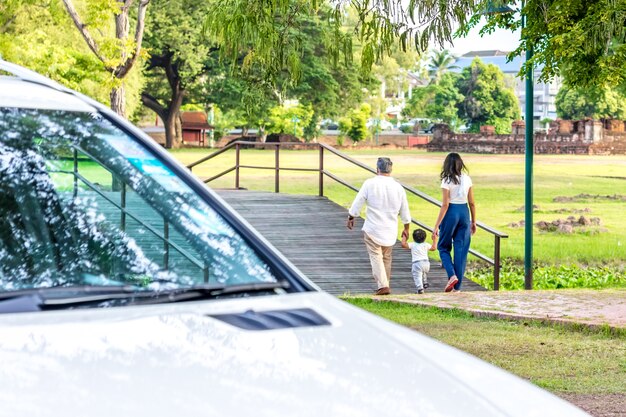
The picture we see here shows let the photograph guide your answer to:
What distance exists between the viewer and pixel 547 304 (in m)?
10.6

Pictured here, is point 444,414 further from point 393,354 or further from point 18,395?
point 18,395

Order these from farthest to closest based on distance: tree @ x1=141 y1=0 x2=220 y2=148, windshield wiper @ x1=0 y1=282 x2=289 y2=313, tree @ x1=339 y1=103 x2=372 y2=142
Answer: tree @ x1=339 y1=103 x2=372 y2=142
tree @ x1=141 y1=0 x2=220 y2=148
windshield wiper @ x1=0 y1=282 x2=289 y2=313

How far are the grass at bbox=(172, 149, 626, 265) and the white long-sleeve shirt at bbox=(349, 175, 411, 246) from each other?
786 inches

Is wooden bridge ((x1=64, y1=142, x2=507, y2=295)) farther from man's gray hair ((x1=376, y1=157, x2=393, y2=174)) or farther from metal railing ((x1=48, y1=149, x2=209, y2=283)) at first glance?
metal railing ((x1=48, y1=149, x2=209, y2=283))

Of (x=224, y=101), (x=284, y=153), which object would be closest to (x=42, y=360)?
(x=224, y=101)

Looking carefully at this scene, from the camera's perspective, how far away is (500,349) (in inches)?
322

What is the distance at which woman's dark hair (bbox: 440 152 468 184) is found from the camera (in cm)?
1254

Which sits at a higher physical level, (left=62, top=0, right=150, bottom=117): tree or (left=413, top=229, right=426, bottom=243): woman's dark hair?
(left=62, top=0, right=150, bottom=117): tree

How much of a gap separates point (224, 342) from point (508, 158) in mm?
91655

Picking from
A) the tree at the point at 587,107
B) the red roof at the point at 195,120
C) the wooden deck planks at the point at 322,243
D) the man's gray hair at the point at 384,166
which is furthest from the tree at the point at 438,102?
the man's gray hair at the point at 384,166

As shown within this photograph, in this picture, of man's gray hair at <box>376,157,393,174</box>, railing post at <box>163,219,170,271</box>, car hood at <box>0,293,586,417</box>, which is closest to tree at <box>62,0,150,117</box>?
man's gray hair at <box>376,157,393,174</box>

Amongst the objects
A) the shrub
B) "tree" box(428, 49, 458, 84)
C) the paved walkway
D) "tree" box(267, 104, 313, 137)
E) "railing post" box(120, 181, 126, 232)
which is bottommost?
the shrub

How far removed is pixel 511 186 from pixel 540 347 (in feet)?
204

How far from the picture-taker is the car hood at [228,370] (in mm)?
1729
